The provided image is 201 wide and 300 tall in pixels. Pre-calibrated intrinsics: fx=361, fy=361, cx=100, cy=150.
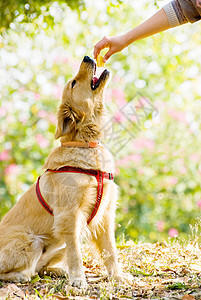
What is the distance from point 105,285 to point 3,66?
16.1ft

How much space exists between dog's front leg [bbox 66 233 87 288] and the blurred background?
111 inches

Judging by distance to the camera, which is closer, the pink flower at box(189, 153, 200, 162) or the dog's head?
the dog's head

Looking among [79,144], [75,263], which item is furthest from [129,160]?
[75,263]

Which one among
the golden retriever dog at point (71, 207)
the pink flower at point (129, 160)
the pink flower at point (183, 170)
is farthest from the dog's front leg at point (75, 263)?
the pink flower at point (183, 170)

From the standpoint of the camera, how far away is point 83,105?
328 cm

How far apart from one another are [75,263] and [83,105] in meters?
1.37

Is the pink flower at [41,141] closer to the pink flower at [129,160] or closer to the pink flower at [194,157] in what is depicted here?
the pink flower at [129,160]

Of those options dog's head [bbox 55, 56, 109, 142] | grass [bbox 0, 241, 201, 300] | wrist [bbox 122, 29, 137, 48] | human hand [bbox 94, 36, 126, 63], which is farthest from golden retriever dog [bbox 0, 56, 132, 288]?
wrist [bbox 122, 29, 137, 48]

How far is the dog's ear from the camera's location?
10.5 ft

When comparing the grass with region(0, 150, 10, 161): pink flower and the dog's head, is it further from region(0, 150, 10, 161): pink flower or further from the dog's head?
region(0, 150, 10, 161): pink flower

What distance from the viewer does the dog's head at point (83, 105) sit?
3.24m

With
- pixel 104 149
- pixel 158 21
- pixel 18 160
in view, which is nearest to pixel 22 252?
Answer: pixel 104 149

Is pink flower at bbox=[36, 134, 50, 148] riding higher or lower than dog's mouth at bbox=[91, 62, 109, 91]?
lower

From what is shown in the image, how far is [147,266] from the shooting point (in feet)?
10.7
